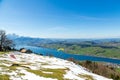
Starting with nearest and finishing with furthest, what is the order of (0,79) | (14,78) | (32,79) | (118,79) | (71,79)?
(0,79) < (14,78) < (32,79) < (71,79) < (118,79)

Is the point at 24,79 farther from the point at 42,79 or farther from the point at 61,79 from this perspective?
the point at 61,79

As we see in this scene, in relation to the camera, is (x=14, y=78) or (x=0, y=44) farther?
(x=0, y=44)

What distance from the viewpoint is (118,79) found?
16300cm

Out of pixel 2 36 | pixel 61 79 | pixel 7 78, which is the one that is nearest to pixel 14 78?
pixel 7 78

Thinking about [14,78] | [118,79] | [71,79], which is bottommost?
[118,79]

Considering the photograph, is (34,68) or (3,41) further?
(3,41)

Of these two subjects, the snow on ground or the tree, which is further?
the tree

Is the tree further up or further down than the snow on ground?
further up

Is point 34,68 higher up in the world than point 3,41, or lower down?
lower down

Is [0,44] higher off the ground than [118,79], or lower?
higher

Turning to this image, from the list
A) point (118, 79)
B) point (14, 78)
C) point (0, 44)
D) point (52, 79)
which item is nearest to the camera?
point (14, 78)

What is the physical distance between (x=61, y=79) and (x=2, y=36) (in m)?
136

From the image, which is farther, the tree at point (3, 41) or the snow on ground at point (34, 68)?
the tree at point (3, 41)

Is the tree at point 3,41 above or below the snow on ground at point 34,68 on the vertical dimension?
above
